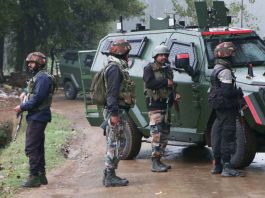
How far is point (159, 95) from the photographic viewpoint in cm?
858

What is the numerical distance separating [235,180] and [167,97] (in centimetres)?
147

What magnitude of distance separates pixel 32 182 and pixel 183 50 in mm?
3006

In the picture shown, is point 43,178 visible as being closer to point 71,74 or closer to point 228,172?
point 228,172

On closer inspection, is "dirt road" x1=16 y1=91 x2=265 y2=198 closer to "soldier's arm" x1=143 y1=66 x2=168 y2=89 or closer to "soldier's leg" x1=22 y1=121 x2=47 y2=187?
"soldier's leg" x1=22 y1=121 x2=47 y2=187

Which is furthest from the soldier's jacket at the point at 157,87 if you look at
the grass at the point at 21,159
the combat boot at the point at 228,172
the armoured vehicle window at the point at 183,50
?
the grass at the point at 21,159

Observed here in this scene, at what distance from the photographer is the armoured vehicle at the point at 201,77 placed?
8.30 m

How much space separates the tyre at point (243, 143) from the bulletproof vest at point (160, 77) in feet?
2.60

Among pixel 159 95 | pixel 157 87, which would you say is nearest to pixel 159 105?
pixel 159 95

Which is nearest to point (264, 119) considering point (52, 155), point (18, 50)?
point (52, 155)

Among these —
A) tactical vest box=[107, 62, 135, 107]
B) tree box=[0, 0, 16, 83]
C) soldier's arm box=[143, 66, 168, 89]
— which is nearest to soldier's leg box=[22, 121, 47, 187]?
tactical vest box=[107, 62, 135, 107]

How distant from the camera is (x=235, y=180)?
7973 mm

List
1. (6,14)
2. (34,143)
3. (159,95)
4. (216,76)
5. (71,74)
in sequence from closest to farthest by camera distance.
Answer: (34,143), (216,76), (159,95), (71,74), (6,14)

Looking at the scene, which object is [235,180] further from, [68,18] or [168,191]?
[68,18]

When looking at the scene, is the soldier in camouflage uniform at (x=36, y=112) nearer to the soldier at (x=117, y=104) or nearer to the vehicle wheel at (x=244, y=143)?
the soldier at (x=117, y=104)
